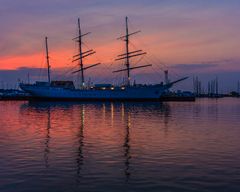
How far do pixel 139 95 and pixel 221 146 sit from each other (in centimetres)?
10243

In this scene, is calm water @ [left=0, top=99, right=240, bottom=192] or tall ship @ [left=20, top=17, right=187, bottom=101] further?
tall ship @ [left=20, top=17, right=187, bottom=101]

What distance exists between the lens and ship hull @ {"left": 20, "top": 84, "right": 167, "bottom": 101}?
405 ft

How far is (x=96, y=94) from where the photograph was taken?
411 feet

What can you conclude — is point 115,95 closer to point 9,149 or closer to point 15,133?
point 15,133

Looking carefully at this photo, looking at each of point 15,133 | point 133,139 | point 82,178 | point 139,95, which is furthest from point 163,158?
point 139,95

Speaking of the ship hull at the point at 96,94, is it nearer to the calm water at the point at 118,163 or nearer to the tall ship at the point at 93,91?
the tall ship at the point at 93,91

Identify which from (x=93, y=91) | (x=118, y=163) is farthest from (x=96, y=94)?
(x=118, y=163)

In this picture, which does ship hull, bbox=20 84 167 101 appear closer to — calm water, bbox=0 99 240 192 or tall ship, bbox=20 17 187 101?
tall ship, bbox=20 17 187 101

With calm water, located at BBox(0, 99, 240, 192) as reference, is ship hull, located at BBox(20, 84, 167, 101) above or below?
above

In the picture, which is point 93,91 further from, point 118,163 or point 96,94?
point 118,163

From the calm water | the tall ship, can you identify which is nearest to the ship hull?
the tall ship

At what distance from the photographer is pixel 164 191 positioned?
40.3 feet

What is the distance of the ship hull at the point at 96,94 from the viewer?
12331 cm

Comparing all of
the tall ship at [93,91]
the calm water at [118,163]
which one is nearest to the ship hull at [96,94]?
the tall ship at [93,91]
